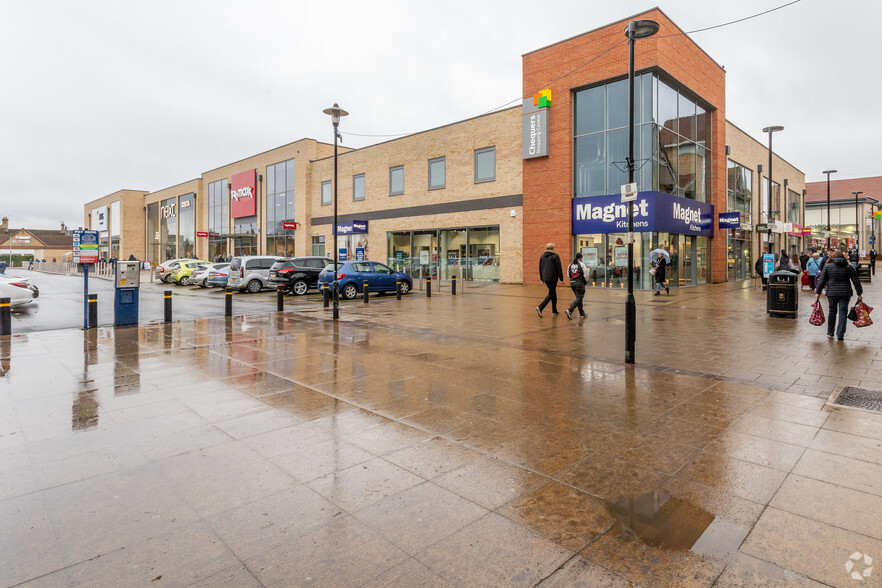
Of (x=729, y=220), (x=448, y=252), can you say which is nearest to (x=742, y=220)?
(x=729, y=220)

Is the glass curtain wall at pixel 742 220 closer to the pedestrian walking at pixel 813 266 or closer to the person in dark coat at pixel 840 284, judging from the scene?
the pedestrian walking at pixel 813 266

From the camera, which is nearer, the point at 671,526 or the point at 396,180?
the point at 671,526

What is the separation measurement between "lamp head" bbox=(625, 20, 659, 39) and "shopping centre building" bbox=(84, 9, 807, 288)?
47.3 feet

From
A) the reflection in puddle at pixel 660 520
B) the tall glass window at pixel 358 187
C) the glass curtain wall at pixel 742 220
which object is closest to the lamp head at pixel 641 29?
the reflection in puddle at pixel 660 520

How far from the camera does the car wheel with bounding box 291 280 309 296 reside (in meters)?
21.7

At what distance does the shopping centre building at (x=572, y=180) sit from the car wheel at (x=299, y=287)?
754 centimetres

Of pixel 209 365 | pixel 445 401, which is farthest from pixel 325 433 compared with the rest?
pixel 209 365

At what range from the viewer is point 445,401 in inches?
218

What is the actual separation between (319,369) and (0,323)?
8434 millimetres

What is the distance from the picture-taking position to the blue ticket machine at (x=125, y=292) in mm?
11555

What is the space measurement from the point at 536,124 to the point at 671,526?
24.0 metres

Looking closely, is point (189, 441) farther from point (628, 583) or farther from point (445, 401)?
point (628, 583)

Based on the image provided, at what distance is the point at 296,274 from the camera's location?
2170 cm

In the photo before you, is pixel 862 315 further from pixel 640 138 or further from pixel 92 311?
pixel 92 311
